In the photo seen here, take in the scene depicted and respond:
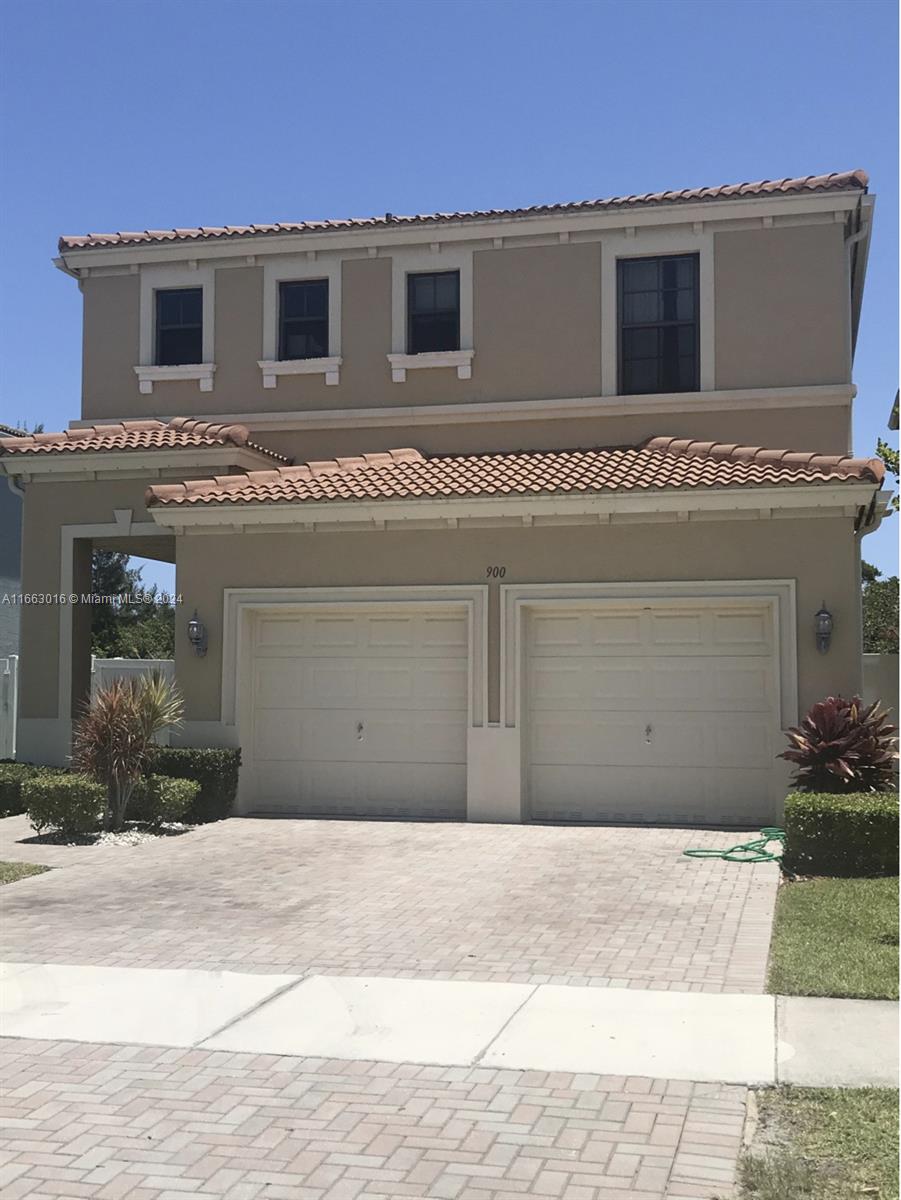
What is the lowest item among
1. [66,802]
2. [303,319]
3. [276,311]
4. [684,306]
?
[66,802]

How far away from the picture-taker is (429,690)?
650 inches

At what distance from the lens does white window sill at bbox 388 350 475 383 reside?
20.1 m

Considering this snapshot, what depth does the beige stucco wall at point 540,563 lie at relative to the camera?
1503 cm

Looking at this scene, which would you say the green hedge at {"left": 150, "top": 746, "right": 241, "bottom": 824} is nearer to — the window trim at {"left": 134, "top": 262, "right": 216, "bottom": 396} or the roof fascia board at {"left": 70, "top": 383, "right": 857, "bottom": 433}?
the roof fascia board at {"left": 70, "top": 383, "right": 857, "bottom": 433}

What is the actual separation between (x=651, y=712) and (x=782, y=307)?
7.11m

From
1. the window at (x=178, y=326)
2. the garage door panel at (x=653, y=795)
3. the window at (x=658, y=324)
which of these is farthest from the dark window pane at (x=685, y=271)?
the garage door panel at (x=653, y=795)

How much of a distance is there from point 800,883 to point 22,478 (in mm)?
13358

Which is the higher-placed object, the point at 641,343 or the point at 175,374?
the point at 641,343

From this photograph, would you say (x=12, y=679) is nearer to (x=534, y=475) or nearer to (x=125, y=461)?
(x=125, y=461)

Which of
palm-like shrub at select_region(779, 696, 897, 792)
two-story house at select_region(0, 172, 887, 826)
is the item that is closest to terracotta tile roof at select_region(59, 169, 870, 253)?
two-story house at select_region(0, 172, 887, 826)

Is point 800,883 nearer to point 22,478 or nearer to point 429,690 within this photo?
point 429,690

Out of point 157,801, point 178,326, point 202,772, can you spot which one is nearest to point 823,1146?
point 157,801

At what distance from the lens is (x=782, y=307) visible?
19.1 meters

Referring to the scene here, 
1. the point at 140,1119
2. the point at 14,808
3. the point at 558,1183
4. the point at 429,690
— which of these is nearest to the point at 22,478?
the point at 14,808
